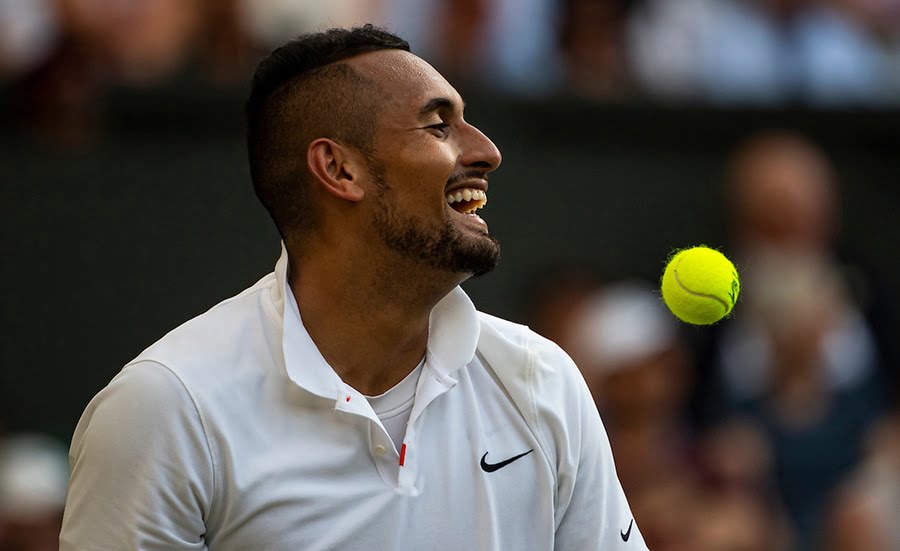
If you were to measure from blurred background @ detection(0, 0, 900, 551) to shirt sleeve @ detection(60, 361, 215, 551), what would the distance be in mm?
2556

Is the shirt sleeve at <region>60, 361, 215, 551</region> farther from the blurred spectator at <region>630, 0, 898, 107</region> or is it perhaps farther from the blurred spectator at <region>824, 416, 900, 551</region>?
the blurred spectator at <region>630, 0, 898, 107</region>

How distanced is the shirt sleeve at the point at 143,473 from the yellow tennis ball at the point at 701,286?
116 cm

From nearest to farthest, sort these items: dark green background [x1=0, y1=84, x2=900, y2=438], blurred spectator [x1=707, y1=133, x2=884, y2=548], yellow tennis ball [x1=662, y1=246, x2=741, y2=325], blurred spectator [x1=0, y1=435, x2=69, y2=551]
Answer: yellow tennis ball [x1=662, y1=246, x2=741, y2=325] < blurred spectator [x1=0, y1=435, x2=69, y2=551] < dark green background [x1=0, y1=84, x2=900, y2=438] < blurred spectator [x1=707, y1=133, x2=884, y2=548]

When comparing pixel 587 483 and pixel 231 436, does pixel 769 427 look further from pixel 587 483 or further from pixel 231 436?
pixel 231 436

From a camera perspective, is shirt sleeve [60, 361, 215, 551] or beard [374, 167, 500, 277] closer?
shirt sleeve [60, 361, 215, 551]

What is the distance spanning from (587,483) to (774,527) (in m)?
2.92

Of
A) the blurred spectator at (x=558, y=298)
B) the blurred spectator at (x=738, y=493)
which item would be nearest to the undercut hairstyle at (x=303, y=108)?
the blurred spectator at (x=738, y=493)

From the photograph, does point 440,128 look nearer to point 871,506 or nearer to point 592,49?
point 871,506

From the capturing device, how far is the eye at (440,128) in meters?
2.87

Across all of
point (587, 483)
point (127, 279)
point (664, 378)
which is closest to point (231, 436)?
point (587, 483)

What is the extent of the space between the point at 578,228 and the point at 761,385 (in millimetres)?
1279

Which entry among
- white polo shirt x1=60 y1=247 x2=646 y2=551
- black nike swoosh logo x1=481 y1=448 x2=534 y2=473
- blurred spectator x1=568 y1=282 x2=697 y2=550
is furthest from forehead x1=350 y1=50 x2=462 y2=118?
blurred spectator x1=568 y1=282 x2=697 y2=550

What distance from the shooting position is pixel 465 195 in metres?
2.88

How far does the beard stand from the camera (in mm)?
2812
